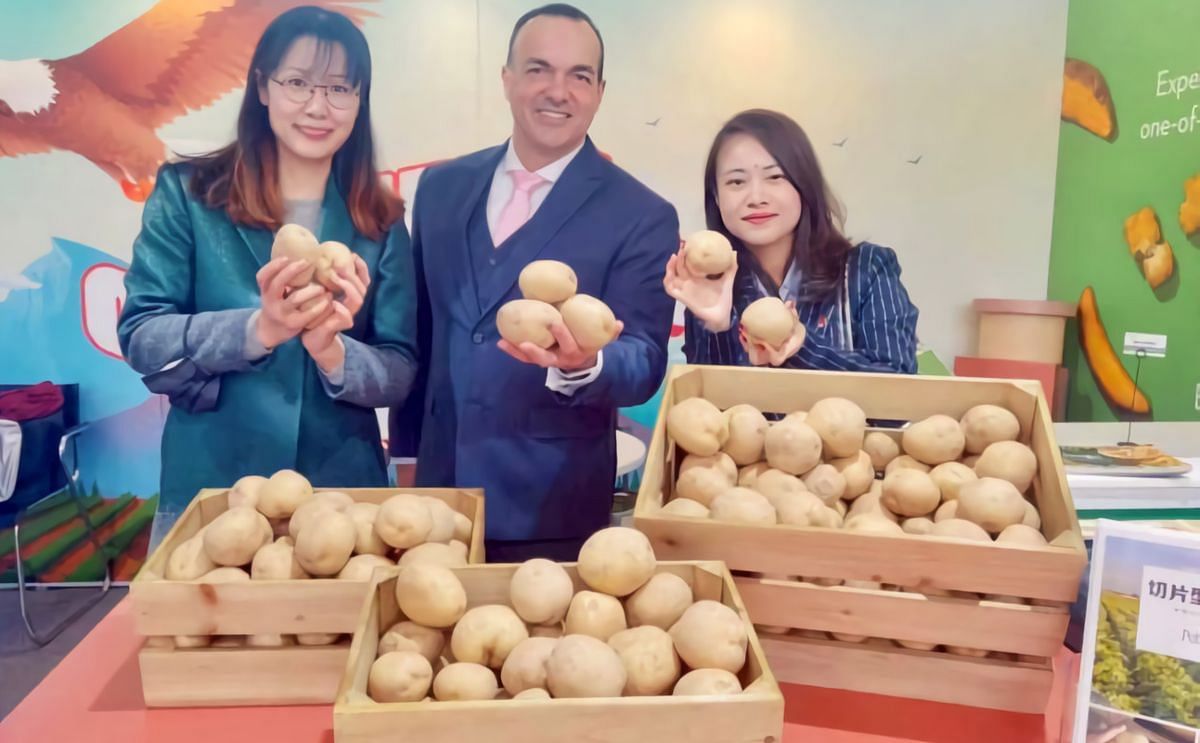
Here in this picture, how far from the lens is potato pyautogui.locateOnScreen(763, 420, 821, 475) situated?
4.34 ft

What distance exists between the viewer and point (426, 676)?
95 cm

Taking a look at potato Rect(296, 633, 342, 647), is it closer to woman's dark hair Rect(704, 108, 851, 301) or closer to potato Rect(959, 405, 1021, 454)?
potato Rect(959, 405, 1021, 454)

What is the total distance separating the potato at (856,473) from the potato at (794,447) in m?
0.06

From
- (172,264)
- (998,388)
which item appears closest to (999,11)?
(998,388)

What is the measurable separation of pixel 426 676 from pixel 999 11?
10.4 feet

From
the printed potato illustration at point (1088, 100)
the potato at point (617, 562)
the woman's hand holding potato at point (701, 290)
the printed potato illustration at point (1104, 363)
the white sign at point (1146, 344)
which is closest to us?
the potato at point (617, 562)

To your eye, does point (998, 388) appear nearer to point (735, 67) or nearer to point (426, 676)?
point (426, 676)

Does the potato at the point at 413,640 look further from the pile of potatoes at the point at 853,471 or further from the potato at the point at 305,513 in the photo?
the pile of potatoes at the point at 853,471

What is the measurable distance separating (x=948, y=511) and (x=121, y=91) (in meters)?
2.97

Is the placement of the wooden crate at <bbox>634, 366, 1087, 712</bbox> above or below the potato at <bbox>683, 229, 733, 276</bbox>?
below

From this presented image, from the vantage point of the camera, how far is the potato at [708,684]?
893 mm

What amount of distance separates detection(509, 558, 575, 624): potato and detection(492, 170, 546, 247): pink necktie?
58.0 inches

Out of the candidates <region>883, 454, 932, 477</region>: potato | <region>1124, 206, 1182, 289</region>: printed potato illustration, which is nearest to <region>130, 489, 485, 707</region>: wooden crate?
<region>883, 454, 932, 477</region>: potato

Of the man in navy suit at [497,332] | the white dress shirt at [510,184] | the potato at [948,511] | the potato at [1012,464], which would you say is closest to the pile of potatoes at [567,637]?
the potato at [948,511]
